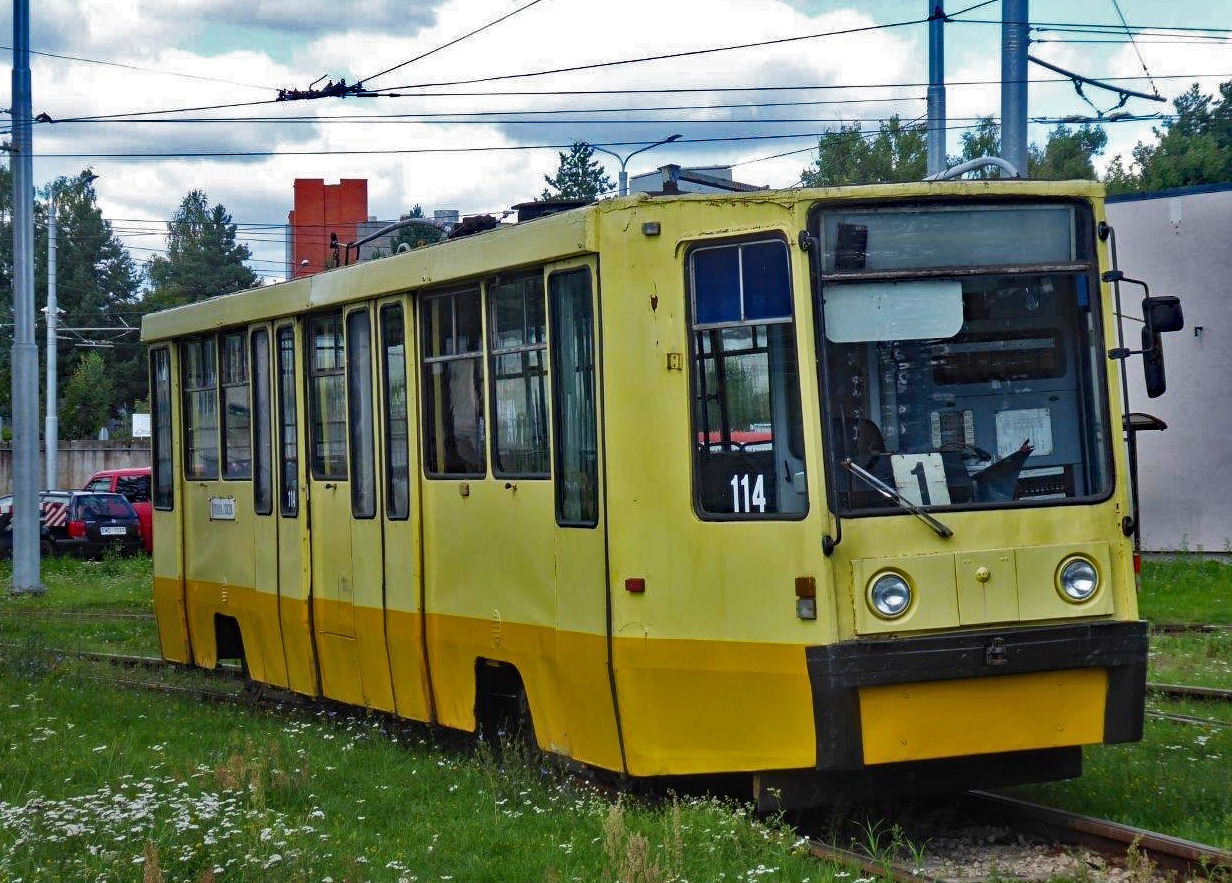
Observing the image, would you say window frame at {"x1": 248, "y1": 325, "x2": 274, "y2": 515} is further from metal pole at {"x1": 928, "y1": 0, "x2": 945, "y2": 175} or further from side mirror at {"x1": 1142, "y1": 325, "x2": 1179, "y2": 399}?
metal pole at {"x1": 928, "y1": 0, "x2": 945, "y2": 175}

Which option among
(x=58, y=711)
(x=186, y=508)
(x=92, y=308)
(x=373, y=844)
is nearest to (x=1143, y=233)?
(x=186, y=508)

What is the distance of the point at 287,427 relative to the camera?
1214 cm

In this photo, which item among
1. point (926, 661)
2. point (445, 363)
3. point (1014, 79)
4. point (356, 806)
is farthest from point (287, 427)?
point (1014, 79)

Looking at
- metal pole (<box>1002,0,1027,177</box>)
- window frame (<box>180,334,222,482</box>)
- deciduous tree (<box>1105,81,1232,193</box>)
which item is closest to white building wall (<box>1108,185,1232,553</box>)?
metal pole (<box>1002,0,1027,177</box>)

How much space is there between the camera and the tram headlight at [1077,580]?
7.71m

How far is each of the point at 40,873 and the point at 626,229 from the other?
146 inches

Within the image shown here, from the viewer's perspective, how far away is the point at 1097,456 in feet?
26.0

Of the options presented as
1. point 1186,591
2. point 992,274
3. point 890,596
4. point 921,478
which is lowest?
point 1186,591

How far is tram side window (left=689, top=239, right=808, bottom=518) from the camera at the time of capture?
773cm

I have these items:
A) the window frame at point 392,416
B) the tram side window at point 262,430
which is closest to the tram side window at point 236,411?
the tram side window at point 262,430

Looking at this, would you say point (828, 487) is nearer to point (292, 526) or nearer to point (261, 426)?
point (292, 526)

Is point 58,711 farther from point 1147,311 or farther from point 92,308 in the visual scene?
point 92,308

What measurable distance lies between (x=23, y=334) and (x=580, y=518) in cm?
1854

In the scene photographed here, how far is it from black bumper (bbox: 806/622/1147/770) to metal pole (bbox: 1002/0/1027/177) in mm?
8518
